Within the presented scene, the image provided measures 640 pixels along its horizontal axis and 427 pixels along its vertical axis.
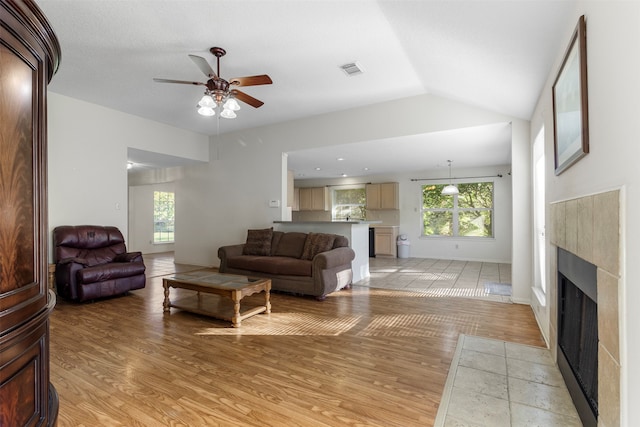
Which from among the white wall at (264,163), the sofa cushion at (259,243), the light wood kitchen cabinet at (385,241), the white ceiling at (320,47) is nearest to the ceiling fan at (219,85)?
the white ceiling at (320,47)

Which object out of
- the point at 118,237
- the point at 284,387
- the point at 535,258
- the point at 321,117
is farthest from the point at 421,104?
the point at 118,237

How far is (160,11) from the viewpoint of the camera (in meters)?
2.60

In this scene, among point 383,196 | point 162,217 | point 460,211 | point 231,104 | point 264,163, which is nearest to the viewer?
point 231,104

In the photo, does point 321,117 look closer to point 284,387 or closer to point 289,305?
point 289,305

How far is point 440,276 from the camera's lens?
5.68m

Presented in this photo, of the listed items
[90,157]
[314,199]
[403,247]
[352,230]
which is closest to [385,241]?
[403,247]

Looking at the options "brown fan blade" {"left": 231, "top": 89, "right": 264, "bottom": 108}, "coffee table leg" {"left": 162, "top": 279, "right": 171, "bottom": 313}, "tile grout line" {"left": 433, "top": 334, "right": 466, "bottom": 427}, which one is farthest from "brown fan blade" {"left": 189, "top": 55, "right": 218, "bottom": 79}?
"tile grout line" {"left": 433, "top": 334, "right": 466, "bottom": 427}

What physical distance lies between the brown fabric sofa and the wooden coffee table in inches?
30.1

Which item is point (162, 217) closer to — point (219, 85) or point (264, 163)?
point (264, 163)

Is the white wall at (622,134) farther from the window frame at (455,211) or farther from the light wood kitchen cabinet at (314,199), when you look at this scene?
the light wood kitchen cabinet at (314,199)

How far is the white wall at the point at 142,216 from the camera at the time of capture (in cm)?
945

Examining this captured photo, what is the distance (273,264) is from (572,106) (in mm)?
3702

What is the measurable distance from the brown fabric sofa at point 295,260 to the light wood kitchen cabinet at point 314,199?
434cm

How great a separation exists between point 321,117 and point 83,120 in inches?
141
